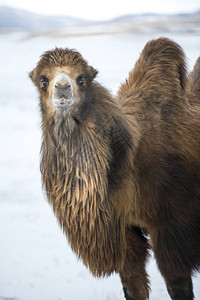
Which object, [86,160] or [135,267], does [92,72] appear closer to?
[86,160]

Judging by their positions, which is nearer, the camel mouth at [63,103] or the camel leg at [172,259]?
the camel mouth at [63,103]

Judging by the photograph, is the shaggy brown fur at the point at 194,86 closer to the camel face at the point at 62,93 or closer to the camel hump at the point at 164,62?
the camel hump at the point at 164,62

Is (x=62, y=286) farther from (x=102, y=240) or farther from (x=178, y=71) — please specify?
(x=178, y=71)

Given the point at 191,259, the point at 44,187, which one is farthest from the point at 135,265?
the point at 44,187

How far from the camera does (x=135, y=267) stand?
244 cm

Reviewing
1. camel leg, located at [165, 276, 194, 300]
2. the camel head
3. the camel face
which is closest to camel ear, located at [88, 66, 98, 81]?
the camel head

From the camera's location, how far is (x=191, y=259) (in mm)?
2297

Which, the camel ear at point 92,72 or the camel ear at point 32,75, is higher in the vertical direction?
the camel ear at point 92,72

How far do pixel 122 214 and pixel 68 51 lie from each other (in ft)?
2.48

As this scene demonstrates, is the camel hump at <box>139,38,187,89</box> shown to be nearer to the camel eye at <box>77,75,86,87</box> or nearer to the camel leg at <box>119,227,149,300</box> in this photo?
the camel eye at <box>77,75,86,87</box>

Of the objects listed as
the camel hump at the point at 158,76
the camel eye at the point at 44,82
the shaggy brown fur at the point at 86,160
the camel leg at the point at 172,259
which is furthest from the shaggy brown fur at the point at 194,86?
the camel eye at the point at 44,82

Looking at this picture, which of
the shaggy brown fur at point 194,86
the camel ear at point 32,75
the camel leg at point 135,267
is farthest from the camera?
the shaggy brown fur at point 194,86

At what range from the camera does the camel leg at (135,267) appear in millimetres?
2404

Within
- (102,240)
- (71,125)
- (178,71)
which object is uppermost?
(178,71)
